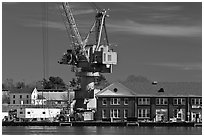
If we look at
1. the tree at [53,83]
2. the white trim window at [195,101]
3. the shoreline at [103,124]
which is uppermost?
the tree at [53,83]

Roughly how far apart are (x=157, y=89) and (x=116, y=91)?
3.55m

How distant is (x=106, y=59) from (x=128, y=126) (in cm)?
607

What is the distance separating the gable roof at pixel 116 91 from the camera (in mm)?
57625

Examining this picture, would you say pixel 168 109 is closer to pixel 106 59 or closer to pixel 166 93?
pixel 166 93

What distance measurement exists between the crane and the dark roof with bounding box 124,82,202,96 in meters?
3.38

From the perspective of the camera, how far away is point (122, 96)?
57625 millimetres

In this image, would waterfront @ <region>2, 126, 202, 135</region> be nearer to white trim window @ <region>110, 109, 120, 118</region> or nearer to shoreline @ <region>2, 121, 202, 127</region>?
shoreline @ <region>2, 121, 202, 127</region>

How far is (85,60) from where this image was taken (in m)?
57.3

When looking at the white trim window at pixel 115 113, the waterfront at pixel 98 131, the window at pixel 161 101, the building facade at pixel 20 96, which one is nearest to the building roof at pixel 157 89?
the window at pixel 161 101

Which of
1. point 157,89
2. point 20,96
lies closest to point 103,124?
point 157,89

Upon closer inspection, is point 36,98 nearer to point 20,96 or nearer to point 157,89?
point 20,96

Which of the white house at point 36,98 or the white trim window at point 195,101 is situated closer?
the white trim window at point 195,101

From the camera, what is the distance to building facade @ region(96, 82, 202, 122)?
187ft

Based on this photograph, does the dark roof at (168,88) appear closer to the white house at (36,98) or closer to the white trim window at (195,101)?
the white trim window at (195,101)
